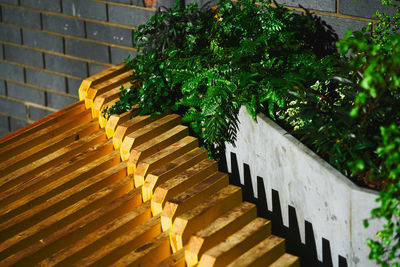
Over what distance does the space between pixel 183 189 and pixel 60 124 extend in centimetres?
115

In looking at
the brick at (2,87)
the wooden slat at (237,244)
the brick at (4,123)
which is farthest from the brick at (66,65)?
the wooden slat at (237,244)

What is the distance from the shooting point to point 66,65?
5781 millimetres

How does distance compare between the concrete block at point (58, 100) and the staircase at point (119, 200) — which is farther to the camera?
the concrete block at point (58, 100)

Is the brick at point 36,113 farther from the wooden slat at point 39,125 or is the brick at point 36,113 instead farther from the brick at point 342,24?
the brick at point 342,24

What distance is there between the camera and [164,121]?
3.77 m

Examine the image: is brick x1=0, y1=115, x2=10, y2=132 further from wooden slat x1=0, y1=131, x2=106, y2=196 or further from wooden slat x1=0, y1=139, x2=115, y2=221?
wooden slat x1=0, y1=139, x2=115, y2=221

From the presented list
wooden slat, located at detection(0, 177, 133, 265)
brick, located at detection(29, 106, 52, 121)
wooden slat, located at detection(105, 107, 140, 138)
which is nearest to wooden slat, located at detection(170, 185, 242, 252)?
wooden slat, located at detection(0, 177, 133, 265)

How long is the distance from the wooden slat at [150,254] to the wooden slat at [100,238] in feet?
0.60

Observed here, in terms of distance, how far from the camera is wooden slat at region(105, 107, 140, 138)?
12.3 ft

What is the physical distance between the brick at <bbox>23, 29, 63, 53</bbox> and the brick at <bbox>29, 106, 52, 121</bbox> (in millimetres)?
669

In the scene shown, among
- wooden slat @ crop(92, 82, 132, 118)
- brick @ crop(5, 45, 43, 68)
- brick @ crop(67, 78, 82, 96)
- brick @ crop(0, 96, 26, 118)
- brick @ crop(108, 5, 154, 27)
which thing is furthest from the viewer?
brick @ crop(0, 96, 26, 118)

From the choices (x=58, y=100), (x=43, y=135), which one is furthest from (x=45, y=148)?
(x=58, y=100)

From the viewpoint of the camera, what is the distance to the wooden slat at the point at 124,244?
280cm

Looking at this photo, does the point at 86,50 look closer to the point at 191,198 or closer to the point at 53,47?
the point at 53,47
